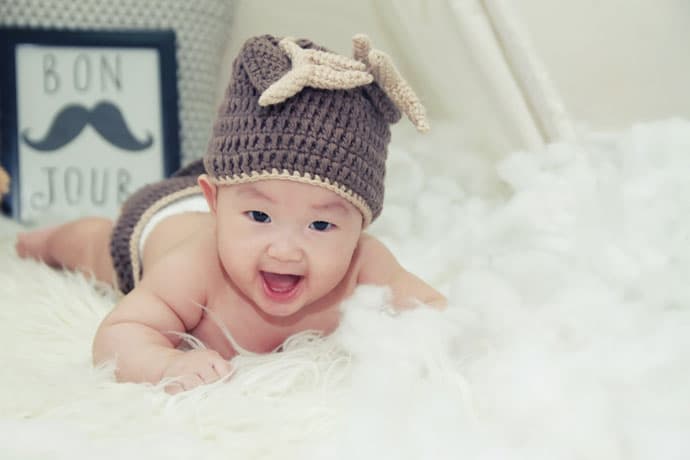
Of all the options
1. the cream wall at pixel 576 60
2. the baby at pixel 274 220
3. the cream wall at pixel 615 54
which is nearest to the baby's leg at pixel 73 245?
the baby at pixel 274 220

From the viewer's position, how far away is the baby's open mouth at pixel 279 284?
0.79 meters

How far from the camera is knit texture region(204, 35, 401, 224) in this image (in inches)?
29.3

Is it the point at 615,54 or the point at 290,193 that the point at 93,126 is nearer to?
the point at 290,193

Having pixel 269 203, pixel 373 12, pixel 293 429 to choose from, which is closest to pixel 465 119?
pixel 373 12

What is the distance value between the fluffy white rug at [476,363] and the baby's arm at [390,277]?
47 mm

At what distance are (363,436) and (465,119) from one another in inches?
29.4

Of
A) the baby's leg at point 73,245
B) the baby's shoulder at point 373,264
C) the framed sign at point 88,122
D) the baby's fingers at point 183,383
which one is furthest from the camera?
the framed sign at point 88,122

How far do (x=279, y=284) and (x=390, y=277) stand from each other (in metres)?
0.16

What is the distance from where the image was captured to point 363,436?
1.90 ft

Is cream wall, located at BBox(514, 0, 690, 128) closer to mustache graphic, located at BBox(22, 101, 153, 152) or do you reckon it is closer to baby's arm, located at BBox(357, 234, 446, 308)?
baby's arm, located at BBox(357, 234, 446, 308)

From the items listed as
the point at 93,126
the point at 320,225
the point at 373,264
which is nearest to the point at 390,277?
the point at 373,264

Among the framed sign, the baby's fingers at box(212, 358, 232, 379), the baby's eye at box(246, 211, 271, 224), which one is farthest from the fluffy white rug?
the framed sign

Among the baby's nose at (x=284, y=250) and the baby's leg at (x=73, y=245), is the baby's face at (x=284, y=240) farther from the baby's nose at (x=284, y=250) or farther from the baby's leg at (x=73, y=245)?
the baby's leg at (x=73, y=245)

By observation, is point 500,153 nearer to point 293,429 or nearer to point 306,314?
point 306,314
